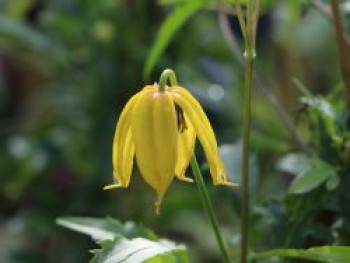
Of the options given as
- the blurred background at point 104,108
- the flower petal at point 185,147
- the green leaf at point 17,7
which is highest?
the green leaf at point 17,7

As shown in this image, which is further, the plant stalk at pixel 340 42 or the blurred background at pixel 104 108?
the blurred background at pixel 104 108

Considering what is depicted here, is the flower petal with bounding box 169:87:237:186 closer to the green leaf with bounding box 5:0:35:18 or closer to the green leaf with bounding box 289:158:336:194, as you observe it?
the green leaf with bounding box 289:158:336:194

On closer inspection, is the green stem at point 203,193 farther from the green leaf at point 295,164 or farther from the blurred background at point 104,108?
the blurred background at point 104,108

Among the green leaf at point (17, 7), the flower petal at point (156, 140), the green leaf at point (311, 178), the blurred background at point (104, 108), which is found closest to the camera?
the flower petal at point (156, 140)

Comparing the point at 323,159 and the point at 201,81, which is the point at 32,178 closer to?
the point at 201,81

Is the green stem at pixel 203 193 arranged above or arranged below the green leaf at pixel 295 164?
above

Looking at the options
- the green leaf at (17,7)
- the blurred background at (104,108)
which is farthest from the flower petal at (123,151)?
the green leaf at (17,7)
